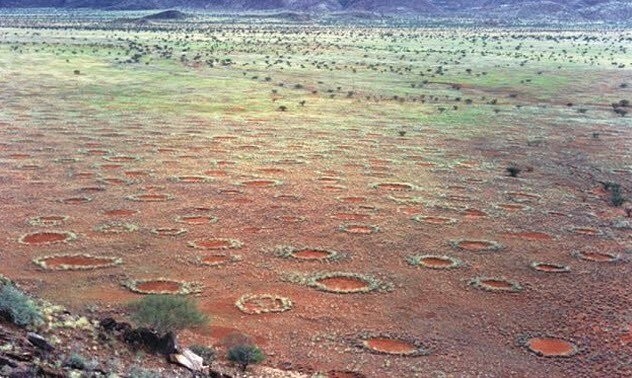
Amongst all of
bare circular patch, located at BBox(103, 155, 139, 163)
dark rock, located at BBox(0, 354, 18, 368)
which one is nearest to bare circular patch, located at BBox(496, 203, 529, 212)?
bare circular patch, located at BBox(103, 155, 139, 163)

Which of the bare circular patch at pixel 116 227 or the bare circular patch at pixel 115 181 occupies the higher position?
the bare circular patch at pixel 115 181

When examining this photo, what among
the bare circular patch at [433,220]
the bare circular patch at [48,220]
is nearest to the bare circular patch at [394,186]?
the bare circular patch at [433,220]

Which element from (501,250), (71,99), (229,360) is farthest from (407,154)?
(71,99)

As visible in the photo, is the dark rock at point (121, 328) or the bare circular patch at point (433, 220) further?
the bare circular patch at point (433, 220)

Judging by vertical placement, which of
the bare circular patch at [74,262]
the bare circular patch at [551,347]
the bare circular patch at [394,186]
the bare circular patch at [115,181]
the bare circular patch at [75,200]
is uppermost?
the bare circular patch at [394,186]

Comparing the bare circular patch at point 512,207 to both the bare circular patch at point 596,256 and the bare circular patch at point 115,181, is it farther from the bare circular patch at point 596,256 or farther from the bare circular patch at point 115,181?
the bare circular patch at point 115,181

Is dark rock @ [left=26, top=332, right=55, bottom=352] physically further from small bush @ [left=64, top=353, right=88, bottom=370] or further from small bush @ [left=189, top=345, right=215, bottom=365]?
small bush @ [left=189, top=345, right=215, bottom=365]

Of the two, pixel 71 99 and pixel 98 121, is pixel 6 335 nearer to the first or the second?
pixel 98 121
